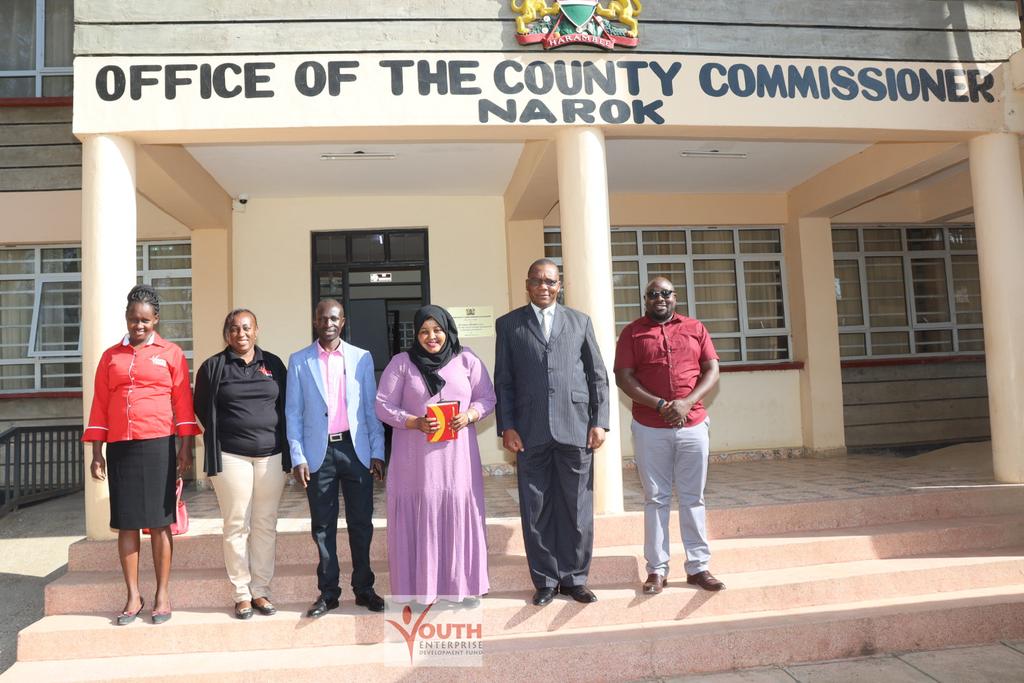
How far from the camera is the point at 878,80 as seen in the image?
5.75 metres

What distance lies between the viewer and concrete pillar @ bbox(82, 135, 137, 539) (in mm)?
4797

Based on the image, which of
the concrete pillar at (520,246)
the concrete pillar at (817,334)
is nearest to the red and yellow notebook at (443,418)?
the concrete pillar at (520,246)

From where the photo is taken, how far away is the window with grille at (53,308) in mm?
8234

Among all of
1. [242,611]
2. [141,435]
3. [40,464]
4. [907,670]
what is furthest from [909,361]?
[40,464]

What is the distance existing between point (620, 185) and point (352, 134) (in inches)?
153

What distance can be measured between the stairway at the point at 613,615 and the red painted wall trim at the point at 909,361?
422 centimetres

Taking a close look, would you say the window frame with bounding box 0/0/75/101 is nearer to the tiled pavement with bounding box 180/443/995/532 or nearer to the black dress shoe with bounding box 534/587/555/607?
the tiled pavement with bounding box 180/443/995/532

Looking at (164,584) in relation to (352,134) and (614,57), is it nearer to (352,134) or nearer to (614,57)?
(352,134)

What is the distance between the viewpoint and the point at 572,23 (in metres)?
5.34

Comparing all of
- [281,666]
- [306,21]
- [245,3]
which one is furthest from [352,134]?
[281,666]

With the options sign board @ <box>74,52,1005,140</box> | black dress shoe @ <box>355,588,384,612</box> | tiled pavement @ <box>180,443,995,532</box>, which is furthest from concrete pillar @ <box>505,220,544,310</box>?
black dress shoe @ <box>355,588,384,612</box>

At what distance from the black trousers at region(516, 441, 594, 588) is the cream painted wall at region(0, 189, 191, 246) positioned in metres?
5.87

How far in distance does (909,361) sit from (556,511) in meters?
7.02

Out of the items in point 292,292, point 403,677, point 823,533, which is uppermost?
point 292,292
